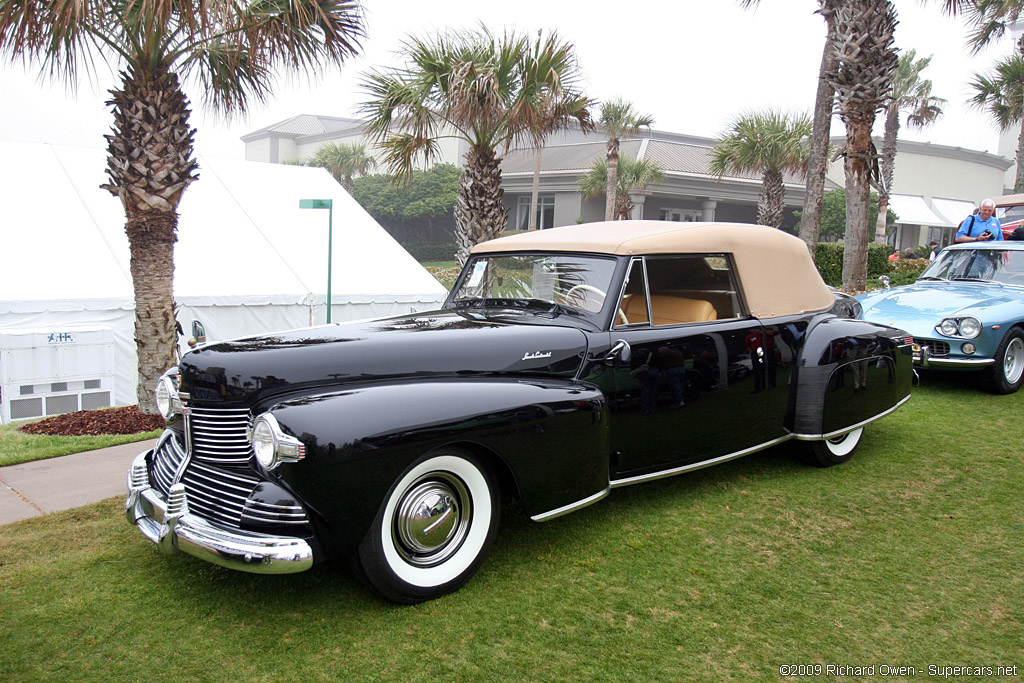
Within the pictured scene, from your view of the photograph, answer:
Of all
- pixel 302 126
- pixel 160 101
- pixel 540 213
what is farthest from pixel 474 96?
pixel 302 126

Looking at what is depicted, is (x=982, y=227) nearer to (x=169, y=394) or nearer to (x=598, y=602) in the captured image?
(x=598, y=602)

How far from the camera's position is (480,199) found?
1129 cm

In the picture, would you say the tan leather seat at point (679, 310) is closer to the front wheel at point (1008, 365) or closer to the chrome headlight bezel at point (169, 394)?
the chrome headlight bezel at point (169, 394)

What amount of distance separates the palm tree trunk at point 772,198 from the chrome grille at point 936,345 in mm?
16009

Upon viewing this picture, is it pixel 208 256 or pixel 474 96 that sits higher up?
pixel 474 96

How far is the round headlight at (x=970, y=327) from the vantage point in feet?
22.8

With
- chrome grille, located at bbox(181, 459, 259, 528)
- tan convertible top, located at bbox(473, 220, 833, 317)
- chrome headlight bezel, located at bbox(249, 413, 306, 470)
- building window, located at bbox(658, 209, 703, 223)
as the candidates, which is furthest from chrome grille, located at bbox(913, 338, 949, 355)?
building window, located at bbox(658, 209, 703, 223)

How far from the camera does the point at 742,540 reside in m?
3.87

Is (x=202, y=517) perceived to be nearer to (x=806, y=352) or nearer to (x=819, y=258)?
(x=806, y=352)

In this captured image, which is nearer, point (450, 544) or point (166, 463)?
point (450, 544)

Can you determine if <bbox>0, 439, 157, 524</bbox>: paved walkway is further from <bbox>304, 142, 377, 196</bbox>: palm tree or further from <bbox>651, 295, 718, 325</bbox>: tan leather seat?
<bbox>304, 142, 377, 196</bbox>: palm tree

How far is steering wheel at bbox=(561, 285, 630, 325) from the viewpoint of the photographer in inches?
155

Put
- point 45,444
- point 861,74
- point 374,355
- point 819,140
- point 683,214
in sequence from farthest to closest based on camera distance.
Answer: point 683,214, point 819,140, point 861,74, point 45,444, point 374,355

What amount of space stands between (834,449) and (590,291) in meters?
2.42
